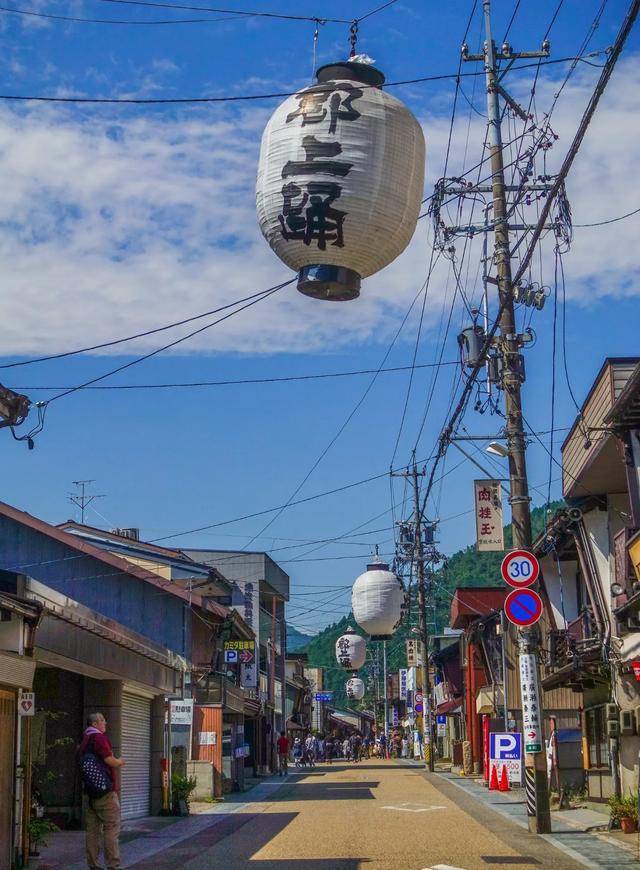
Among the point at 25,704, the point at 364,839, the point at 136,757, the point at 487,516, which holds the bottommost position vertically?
the point at 364,839

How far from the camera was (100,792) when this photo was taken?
12.5 meters

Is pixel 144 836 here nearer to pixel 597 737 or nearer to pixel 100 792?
pixel 100 792

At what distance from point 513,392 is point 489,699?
2391 centimetres

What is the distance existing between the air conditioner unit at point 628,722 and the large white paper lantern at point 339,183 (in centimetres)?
1254

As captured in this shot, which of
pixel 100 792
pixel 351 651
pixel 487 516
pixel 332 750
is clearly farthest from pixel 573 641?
pixel 332 750

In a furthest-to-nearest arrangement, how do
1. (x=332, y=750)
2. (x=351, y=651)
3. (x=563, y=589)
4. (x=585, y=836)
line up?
(x=332, y=750), (x=351, y=651), (x=563, y=589), (x=585, y=836)

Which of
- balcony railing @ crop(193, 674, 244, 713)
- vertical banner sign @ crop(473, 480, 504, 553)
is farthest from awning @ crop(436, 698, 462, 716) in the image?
vertical banner sign @ crop(473, 480, 504, 553)

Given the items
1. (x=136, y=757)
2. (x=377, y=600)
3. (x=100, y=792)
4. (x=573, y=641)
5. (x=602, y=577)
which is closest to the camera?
(x=100, y=792)

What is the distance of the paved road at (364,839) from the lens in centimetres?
1400

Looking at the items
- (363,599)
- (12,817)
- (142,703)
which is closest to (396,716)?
(363,599)

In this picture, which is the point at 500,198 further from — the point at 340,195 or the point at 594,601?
the point at 340,195

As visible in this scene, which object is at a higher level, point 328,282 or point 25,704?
point 328,282

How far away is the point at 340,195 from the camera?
437 inches

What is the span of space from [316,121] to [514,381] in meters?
9.48
